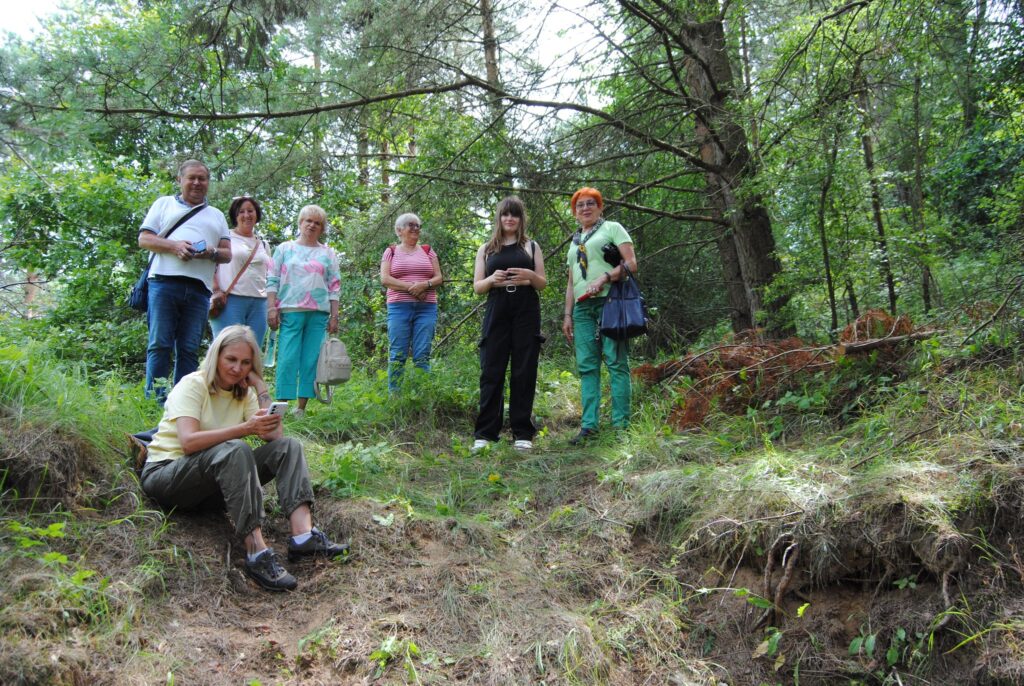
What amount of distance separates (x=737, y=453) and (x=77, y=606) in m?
3.44

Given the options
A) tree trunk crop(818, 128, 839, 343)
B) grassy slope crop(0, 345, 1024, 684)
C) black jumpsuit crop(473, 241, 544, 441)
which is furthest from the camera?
tree trunk crop(818, 128, 839, 343)

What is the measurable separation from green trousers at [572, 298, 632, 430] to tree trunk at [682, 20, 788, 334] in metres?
1.79

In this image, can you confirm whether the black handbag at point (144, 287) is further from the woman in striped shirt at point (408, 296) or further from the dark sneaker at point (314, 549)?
the dark sneaker at point (314, 549)

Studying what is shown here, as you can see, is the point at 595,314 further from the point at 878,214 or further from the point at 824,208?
the point at 878,214

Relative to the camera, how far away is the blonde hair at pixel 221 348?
3.28 metres

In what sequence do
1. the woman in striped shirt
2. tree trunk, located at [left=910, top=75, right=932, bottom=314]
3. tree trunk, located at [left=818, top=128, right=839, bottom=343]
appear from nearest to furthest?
tree trunk, located at [left=818, top=128, right=839, bottom=343] < tree trunk, located at [left=910, top=75, right=932, bottom=314] < the woman in striped shirt

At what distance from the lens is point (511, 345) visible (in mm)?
5188

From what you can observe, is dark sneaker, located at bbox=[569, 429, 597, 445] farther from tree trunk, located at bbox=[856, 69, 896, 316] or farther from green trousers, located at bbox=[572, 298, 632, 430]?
tree trunk, located at bbox=[856, 69, 896, 316]

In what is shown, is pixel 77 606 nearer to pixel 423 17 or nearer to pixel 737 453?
pixel 737 453

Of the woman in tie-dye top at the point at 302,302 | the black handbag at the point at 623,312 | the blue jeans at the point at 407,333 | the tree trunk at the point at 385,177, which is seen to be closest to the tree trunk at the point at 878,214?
the black handbag at the point at 623,312

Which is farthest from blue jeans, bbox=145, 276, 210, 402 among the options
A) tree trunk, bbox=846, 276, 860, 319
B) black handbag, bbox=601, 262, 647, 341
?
tree trunk, bbox=846, 276, 860, 319

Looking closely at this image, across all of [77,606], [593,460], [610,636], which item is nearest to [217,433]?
[77,606]

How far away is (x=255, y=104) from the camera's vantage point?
567 cm

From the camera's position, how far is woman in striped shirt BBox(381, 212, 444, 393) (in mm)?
5820
